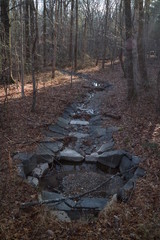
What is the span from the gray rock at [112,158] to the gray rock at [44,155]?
1728 mm

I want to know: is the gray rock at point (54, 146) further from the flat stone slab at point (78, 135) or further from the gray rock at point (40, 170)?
the flat stone slab at point (78, 135)

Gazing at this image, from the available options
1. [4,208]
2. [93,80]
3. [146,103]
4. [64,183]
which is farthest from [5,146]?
[93,80]

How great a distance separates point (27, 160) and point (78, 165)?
6.14ft

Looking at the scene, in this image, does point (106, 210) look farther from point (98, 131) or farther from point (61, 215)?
point (98, 131)

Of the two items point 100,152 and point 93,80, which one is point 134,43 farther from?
point 93,80

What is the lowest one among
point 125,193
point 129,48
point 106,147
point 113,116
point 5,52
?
point 106,147

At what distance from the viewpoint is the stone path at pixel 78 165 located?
604 centimetres

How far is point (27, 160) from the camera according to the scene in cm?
712

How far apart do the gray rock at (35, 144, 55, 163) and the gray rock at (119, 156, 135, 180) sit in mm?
2326

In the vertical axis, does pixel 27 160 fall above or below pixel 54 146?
above

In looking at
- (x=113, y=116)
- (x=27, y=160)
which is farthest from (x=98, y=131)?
(x=27, y=160)

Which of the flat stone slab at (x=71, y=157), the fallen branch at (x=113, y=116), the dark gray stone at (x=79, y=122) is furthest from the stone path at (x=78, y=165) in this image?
the fallen branch at (x=113, y=116)

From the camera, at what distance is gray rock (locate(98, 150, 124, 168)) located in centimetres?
787

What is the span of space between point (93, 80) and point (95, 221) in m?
17.5
